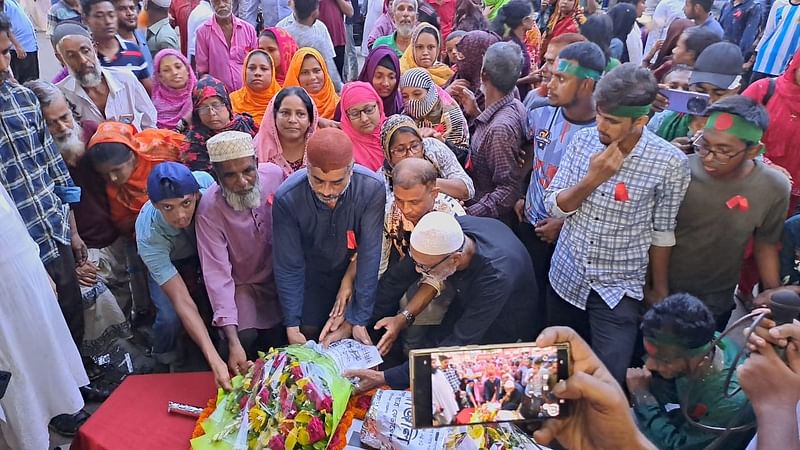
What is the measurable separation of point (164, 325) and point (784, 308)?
2.64m

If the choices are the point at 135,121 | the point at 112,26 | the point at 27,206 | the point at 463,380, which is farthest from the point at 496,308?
the point at 112,26

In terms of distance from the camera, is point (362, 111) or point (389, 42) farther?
point (389, 42)

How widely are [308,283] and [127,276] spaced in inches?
53.6

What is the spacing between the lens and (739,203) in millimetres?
2307

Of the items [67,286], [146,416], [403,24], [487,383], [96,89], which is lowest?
[146,416]

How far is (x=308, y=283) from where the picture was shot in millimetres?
2902

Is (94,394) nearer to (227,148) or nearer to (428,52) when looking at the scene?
(227,148)

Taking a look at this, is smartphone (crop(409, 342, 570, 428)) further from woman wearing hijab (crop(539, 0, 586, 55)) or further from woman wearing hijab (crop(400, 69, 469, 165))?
woman wearing hijab (crop(539, 0, 586, 55))

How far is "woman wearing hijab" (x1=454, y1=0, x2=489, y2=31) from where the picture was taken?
5.24 meters

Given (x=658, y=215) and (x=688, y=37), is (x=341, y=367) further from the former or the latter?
(x=688, y=37)

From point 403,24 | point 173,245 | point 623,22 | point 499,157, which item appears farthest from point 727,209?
point 623,22

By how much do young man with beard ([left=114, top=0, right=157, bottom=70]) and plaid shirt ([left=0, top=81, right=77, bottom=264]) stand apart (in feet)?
5.28

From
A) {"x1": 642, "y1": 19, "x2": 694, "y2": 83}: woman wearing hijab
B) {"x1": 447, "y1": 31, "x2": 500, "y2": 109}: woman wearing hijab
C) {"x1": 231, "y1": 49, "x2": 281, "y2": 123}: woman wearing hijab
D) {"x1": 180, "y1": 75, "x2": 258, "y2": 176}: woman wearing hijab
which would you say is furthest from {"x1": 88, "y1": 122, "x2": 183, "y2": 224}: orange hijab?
{"x1": 642, "y1": 19, "x2": 694, "y2": 83}: woman wearing hijab

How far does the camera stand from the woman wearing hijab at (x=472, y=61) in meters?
3.89
